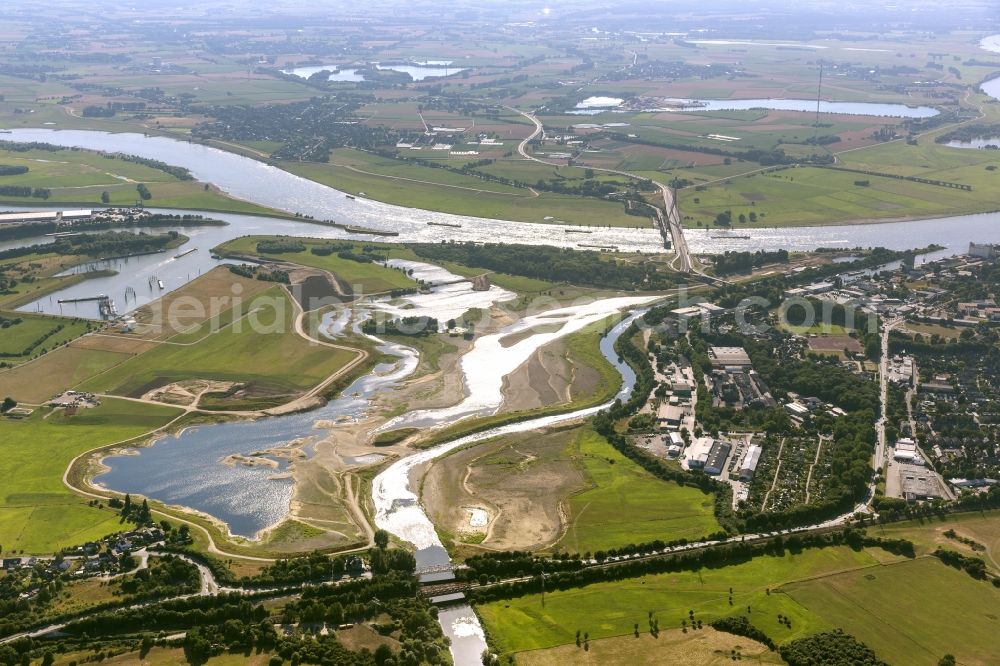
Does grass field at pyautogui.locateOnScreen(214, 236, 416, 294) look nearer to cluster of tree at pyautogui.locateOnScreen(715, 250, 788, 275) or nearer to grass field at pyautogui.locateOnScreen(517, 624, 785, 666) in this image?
cluster of tree at pyautogui.locateOnScreen(715, 250, 788, 275)

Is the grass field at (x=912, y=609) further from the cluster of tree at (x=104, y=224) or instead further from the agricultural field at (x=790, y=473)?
the cluster of tree at (x=104, y=224)

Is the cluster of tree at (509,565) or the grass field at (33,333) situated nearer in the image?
the cluster of tree at (509,565)

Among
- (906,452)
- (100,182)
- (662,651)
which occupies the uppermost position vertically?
(100,182)

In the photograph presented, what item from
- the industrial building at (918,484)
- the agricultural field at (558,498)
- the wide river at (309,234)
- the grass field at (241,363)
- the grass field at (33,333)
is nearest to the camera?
the agricultural field at (558,498)

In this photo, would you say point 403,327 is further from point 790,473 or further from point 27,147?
point 27,147

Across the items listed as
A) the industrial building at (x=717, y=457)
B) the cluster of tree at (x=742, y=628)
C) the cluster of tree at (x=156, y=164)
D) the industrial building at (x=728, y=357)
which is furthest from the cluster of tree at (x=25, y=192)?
the cluster of tree at (x=742, y=628)

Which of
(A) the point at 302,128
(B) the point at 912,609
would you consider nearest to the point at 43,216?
(A) the point at 302,128

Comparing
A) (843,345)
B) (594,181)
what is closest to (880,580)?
(843,345)
